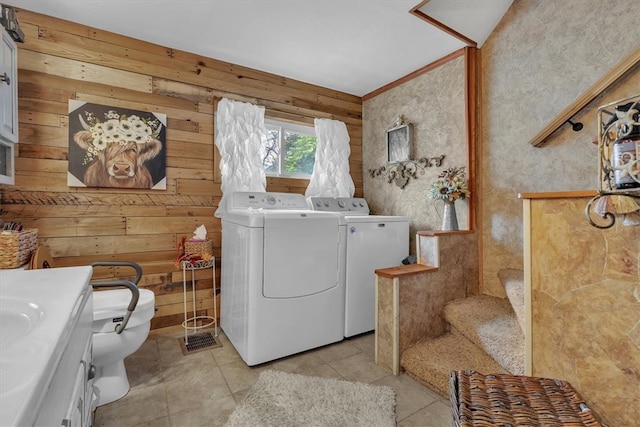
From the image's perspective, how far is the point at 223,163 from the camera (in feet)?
8.80

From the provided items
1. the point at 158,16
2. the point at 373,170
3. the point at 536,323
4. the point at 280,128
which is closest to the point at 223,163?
the point at 280,128

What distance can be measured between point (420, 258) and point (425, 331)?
509 mm

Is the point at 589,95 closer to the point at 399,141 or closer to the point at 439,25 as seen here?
the point at 439,25

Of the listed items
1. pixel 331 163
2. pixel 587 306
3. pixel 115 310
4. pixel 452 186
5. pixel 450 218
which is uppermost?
pixel 331 163

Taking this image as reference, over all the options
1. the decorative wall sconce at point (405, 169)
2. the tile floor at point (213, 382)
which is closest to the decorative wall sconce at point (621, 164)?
the tile floor at point (213, 382)

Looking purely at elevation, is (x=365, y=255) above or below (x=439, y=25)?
below

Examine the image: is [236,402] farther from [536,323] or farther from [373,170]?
[373,170]

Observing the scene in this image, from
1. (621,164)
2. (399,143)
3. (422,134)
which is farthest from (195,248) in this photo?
(621,164)

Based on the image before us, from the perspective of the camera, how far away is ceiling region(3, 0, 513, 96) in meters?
2.05

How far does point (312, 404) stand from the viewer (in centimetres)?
167

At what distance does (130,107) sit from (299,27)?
56.9 inches

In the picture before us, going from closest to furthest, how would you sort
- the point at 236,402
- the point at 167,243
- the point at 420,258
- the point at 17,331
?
1. the point at 17,331
2. the point at 236,402
3. the point at 420,258
4. the point at 167,243

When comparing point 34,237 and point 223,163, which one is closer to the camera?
point 34,237

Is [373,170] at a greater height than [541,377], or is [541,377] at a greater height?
[373,170]
